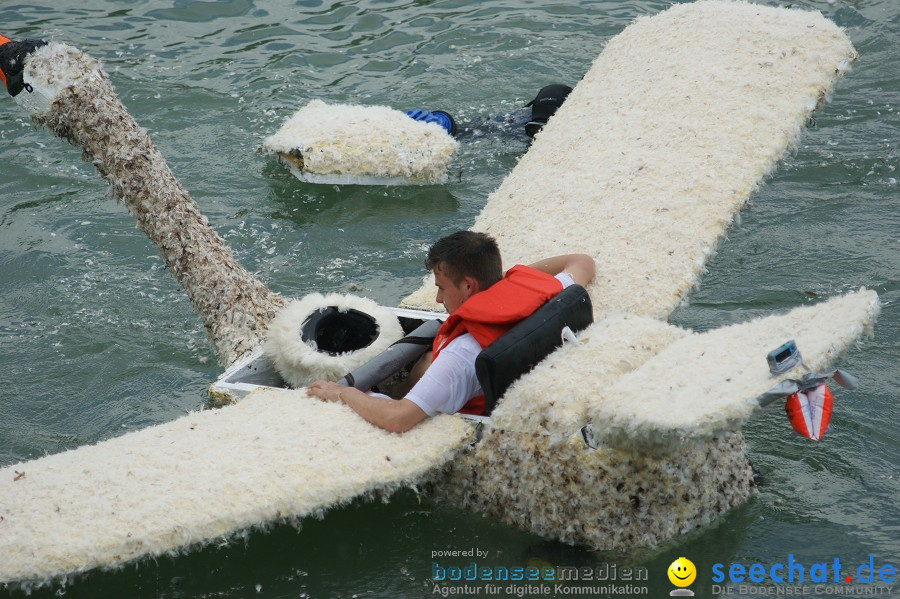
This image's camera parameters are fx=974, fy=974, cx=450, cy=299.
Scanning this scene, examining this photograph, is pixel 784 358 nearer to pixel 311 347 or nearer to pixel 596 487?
pixel 596 487

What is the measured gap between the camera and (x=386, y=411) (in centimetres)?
324

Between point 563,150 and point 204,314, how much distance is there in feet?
6.56

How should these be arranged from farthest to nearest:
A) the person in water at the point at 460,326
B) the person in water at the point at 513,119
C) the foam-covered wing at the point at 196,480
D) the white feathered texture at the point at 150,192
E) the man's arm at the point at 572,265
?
the person in water at the point at 513,119 < the white feathered texture at the point at 150,192 < the man's arm at the point at 572,265 < the person in water at the point at 460,326 < the foam-covered wing at the point at 196,480

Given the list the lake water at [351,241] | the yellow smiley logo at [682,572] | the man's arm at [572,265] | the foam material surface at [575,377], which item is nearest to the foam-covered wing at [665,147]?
the man's arm at [572,265]

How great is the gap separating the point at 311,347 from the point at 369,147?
8.71 feet

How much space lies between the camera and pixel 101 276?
18.8 ft

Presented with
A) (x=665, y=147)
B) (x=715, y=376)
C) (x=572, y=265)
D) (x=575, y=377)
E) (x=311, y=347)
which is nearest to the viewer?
(x=715, y=376)

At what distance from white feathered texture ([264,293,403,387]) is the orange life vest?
0.39m

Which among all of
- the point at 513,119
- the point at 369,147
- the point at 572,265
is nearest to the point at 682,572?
the point at 572,265

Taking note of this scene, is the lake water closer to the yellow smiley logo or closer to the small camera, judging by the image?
the yellow smiley logo

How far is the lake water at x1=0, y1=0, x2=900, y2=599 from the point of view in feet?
11.1

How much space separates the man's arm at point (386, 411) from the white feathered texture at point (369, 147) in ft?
10.1

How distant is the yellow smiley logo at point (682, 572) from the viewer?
10.3 ft

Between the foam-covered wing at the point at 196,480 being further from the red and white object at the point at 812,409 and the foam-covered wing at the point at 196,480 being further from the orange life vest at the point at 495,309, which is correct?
the red and white object at the point at 812,409
